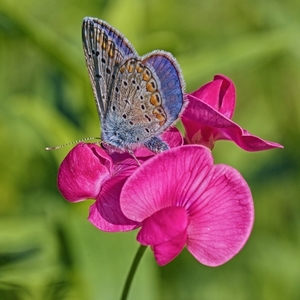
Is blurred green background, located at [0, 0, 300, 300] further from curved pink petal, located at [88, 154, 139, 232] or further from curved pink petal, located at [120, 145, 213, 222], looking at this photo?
curved pink petal, located at [120, 145, 213, 222]

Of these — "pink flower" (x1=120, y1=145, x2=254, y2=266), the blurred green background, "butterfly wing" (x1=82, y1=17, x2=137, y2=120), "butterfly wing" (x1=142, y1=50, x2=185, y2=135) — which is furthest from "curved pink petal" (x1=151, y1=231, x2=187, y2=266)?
the blurred green background

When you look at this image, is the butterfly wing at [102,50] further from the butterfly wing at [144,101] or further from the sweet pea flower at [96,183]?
the sweet pea flower at [96,183]

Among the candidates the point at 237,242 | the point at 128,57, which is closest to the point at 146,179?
the point at 237,242

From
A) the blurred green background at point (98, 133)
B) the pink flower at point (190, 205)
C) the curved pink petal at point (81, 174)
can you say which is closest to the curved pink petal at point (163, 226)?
the pink flower at point (190, 205)

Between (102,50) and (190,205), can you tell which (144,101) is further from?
(190,205)

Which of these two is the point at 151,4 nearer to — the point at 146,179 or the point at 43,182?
the point at 43,182
